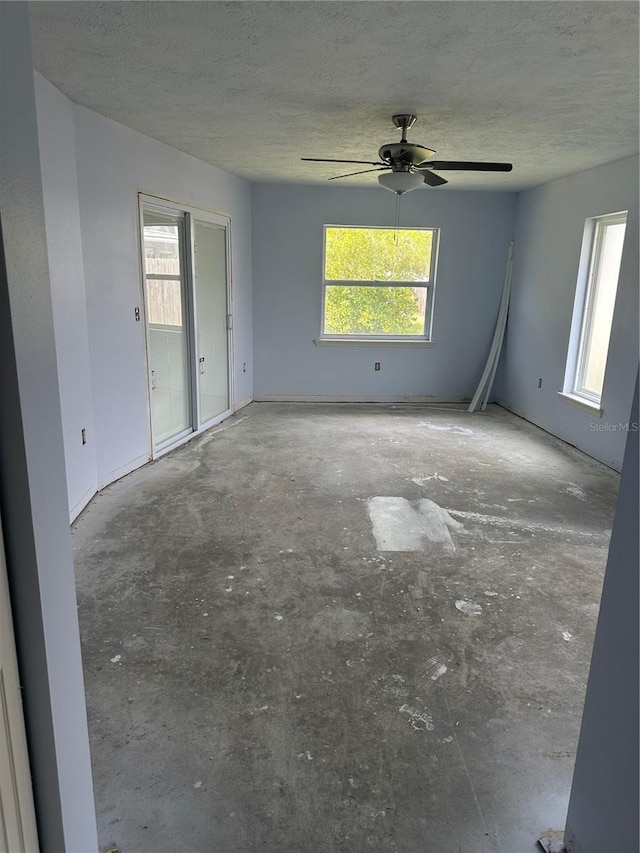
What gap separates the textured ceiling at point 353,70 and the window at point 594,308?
0.85 metres

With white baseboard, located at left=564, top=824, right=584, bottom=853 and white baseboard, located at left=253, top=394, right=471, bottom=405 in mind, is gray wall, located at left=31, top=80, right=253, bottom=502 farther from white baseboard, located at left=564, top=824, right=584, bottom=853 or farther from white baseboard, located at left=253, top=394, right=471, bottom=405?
white baseboard, located at left=564, top=824, right=584, bottom=853

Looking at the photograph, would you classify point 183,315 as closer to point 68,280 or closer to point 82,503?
point 68,280

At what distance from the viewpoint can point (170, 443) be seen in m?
4.78

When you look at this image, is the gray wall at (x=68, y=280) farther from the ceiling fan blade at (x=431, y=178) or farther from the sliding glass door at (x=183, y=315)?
the ceiling fan blade at (x=431, y=178)

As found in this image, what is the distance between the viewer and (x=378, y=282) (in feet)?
21.2

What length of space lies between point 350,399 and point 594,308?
9.57 feet

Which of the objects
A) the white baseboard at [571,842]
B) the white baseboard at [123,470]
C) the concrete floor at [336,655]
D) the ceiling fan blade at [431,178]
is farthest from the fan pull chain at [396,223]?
the white baseboard at [571,842]

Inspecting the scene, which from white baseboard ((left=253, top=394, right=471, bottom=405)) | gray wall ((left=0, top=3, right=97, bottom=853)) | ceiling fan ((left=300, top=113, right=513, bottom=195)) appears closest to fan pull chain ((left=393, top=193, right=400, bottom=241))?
white baseboard ((left=253, top=394, right=471, bottom=405))

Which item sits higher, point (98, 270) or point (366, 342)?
point (98, 270)

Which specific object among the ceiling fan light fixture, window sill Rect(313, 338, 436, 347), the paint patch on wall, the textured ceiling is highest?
the textured ceiling

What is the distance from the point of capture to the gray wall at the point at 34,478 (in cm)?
88

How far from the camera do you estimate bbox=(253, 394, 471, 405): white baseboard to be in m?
6.80

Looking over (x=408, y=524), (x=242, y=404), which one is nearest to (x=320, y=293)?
(x=242, y=404)

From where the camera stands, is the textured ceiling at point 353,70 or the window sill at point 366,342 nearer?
the textured ceiling at point 353,70
